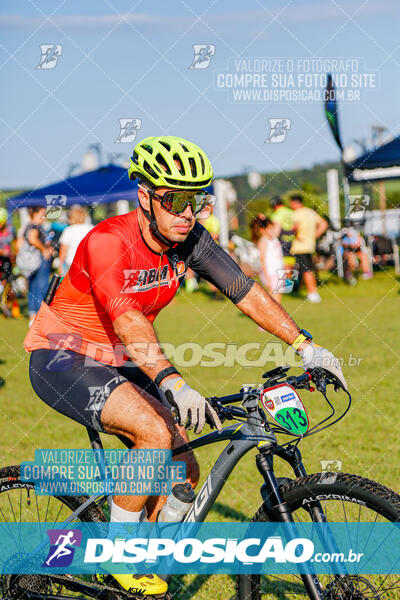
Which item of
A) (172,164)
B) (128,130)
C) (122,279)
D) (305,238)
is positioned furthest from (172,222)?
(305,238)

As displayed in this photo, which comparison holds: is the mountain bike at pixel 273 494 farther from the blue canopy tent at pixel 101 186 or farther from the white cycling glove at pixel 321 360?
the blue canopy tent at pixel 101 186

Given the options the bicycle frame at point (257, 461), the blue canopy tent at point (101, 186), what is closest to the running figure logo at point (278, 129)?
the bicycle frame at point (257, 461)

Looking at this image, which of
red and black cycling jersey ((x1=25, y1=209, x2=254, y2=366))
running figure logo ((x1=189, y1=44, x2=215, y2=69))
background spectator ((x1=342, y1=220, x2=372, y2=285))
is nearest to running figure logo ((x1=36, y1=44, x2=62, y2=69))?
running figure logo ((x1=189, y1=44, x2=215, y2=69))

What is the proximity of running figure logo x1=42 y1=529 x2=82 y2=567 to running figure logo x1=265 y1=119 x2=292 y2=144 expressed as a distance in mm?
5473

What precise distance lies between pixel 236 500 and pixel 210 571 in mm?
1205

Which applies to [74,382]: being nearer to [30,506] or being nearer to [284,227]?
[30,506]

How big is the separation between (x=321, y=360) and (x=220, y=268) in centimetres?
85

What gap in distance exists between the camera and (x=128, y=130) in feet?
25.7

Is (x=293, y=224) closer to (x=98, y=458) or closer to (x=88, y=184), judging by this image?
(x=88, y=184)

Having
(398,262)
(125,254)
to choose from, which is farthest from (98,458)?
(398,262)

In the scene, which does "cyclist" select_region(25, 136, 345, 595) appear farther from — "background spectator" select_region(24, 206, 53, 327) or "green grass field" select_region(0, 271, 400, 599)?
"background spectator" select_region(24, 206, 53, 327)

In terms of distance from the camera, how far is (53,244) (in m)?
15.0

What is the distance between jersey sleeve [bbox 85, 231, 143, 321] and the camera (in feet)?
11.1

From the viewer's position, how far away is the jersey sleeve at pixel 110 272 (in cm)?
338
